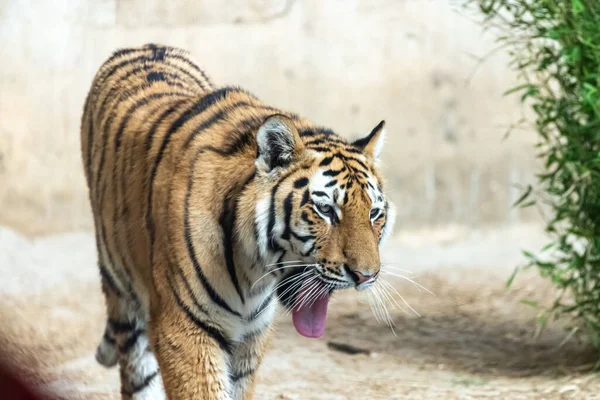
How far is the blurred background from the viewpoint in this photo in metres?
4.69

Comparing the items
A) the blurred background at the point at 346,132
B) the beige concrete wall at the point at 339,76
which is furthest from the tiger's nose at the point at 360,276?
the beige concrete wall at the point at 339,76

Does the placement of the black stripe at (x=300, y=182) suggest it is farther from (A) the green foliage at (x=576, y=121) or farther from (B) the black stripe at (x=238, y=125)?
(A) the green foliage at (x=576, y=121)

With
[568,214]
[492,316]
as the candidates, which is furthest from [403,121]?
[568,214]

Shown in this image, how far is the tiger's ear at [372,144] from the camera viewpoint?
2.35 m

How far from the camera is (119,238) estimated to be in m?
2.68

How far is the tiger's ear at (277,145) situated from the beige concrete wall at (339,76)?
3.64 meters

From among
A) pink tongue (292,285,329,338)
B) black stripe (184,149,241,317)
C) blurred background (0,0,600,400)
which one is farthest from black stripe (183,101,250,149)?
blurred background (0,0,600,400)

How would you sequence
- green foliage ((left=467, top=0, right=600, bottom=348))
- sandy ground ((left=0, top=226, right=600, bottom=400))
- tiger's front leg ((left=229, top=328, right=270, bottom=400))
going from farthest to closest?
1. sandy ground ((left=0, top=226, right=600, bottom=400))
2. green foliage ((left=467, top=0, right=600, bottom=348))
3. tiger's front leg ((left=229, top=328, right=270, bottom=400))

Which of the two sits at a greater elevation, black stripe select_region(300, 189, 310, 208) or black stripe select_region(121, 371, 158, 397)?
black stripe select_region(300, 189, 310, 208)

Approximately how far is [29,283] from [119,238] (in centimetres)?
242

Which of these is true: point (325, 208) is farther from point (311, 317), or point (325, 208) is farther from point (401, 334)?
point (401, 334)

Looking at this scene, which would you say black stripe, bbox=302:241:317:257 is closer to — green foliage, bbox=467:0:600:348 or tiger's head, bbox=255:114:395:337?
tiger's head, bbox=255:114:395:337

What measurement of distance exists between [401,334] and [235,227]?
247 centimetres

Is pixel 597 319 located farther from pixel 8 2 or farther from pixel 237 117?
pixel 8 2
